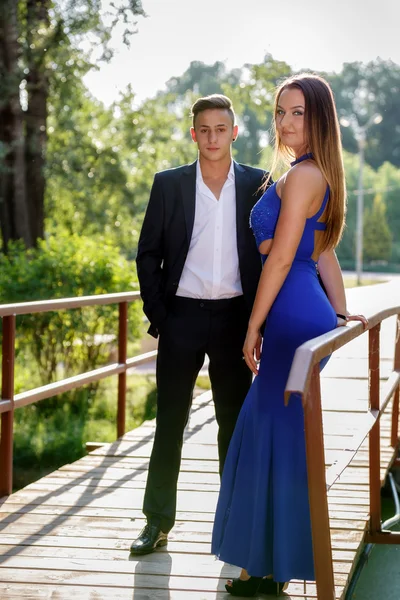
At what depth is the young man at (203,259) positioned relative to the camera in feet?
13.5

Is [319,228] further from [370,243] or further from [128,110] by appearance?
[370,243]

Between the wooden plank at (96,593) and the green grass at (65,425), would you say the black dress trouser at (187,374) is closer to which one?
the wooden plank at (96,593)

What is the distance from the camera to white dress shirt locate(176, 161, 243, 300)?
163 inches

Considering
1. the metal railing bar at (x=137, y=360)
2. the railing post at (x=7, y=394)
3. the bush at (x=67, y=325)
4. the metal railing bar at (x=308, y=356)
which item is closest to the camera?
the metal railing bar at (x=308, y=356)

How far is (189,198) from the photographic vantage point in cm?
415

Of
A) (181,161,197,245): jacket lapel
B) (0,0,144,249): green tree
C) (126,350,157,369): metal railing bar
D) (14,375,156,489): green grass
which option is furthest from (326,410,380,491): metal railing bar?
(0,0,144,249): green tree

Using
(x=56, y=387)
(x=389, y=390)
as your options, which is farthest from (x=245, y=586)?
(x=56, y=387)

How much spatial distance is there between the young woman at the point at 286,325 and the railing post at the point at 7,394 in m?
1.84

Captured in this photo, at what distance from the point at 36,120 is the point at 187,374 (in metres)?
11.5

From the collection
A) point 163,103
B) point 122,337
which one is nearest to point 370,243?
point 163,103

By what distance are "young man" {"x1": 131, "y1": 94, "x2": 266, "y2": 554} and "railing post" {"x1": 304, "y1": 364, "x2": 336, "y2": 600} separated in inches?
52.1

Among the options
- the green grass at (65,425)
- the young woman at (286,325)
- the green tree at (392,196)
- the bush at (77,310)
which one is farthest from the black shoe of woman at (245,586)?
the green tree at (392,196)

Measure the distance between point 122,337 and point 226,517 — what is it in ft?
11.3

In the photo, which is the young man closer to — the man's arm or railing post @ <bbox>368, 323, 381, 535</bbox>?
the man's arm
